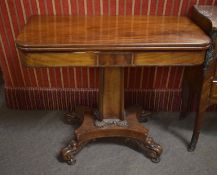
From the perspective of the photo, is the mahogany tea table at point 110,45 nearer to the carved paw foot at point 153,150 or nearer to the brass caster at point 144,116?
the carved paw foot at point 153,150

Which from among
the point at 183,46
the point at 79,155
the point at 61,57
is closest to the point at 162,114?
the point at 79,155

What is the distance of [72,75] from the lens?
181 cm

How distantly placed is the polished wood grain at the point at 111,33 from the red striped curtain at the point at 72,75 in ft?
0.44

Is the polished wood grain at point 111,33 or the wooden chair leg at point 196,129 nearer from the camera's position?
the polished wood grain at point 111,33

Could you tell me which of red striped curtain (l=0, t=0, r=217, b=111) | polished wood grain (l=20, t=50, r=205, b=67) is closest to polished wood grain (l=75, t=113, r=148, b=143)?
red striped curtain (l=0, t=0, r=217, b=111)

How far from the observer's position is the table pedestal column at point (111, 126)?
58.2 inches

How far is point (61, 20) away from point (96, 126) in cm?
62

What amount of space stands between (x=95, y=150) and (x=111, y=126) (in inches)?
7.2

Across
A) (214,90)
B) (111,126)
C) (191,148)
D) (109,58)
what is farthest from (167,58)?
(191,148)

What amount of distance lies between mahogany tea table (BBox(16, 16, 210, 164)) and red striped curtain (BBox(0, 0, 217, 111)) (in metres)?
0.13

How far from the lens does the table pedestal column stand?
1479 millimetres

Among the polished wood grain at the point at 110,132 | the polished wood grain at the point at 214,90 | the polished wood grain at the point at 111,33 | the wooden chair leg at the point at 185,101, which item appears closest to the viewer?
the polished wood grain at the point at 111,33

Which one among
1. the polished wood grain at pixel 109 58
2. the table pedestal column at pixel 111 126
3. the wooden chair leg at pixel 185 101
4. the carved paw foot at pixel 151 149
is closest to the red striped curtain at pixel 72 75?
the wooden chair leg at pixel 185 101

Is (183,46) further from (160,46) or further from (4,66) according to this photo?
(4,66)
